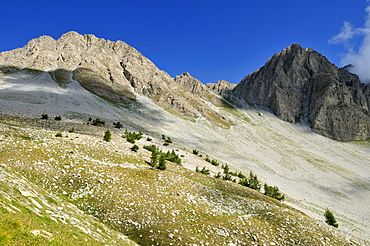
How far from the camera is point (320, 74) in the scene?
631 ft

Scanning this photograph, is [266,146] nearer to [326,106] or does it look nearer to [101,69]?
[326,106]

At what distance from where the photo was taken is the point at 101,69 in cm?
15762

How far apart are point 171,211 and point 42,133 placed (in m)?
21.6

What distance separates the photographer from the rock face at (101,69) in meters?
129

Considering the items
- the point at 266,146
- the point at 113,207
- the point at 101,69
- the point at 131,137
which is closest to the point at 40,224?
the point at 113,207

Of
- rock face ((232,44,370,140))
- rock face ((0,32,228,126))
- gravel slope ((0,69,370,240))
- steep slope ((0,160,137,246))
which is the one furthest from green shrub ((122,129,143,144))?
rock face ((232,44,370,140))

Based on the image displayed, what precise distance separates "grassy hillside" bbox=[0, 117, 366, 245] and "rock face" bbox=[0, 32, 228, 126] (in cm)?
10196

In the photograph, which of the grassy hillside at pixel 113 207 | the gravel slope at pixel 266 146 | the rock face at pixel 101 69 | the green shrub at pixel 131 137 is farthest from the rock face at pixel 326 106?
the grassy hillside at pixel 113 207

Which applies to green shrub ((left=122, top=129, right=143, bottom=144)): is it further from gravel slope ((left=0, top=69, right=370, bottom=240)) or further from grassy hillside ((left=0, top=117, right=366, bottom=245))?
gravel slope ((left=0, top=69, right=370, bottom=240))

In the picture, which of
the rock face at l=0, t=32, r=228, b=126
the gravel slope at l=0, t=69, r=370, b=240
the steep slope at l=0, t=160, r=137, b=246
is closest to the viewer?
the steep slope at l=0, t=160, r=137, b=246

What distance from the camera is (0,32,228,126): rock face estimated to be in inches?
5094

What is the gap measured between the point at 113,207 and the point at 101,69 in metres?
165

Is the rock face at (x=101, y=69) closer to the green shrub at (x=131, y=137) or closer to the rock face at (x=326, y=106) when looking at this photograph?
the rock face at (x=326, y=106)

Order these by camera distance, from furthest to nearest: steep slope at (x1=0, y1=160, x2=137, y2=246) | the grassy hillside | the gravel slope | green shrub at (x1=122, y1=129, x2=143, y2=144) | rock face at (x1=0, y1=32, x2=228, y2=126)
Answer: rock face at (x1=0, y1=32, x2=228, y2=126) → the gravel slope → green shrub at (x1=122, y1=129, x2=143, y2=144) → the grassy hillside → steep slope at (x1=0, y1=160, x2=137, y2=246)
